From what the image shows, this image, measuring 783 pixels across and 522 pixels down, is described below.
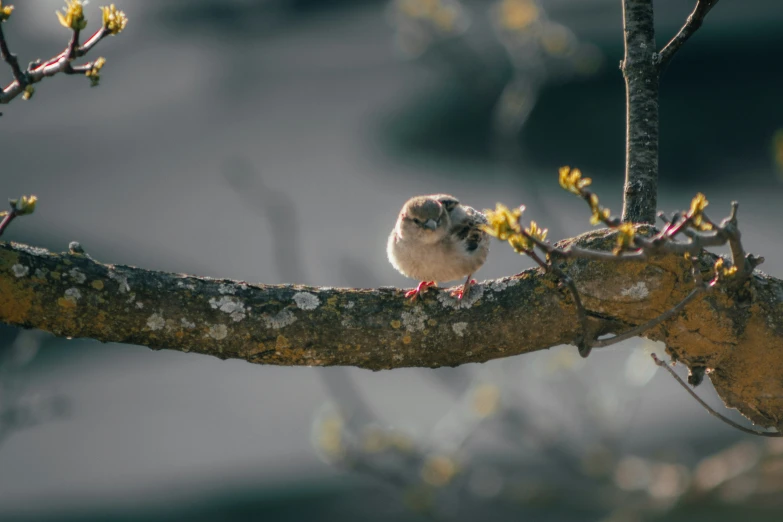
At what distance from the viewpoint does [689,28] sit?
128 inches

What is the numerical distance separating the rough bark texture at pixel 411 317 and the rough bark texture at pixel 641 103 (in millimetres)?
477

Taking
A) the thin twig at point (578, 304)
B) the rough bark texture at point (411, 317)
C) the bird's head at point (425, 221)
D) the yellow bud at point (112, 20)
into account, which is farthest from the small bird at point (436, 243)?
the yellow bud at point (112, 20)

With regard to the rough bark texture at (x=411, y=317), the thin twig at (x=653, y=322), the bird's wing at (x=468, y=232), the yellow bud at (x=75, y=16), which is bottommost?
the thin twig at (x=653, y=322)

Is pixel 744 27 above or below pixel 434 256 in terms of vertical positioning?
above

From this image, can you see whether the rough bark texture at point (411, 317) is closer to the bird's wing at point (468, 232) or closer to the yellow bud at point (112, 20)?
the yellow bud at point (112, 20)

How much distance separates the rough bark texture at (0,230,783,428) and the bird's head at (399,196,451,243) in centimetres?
121

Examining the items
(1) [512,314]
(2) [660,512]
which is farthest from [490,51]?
(1) [512,314]

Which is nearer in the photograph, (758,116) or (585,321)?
(585,321)

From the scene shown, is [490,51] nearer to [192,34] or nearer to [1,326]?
[192,34]

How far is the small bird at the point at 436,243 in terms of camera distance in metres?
4.13

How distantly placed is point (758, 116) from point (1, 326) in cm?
863

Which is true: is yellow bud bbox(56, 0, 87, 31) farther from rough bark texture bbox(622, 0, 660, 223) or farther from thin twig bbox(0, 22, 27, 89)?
rough bark texture bbox(622, 0, 660, 223)

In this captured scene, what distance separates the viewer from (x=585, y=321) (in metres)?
2.78

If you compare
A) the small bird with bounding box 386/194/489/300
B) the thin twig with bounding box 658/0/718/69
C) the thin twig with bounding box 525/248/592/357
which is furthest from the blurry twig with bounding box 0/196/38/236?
the thin twig with bounding box 658/0/718/69
